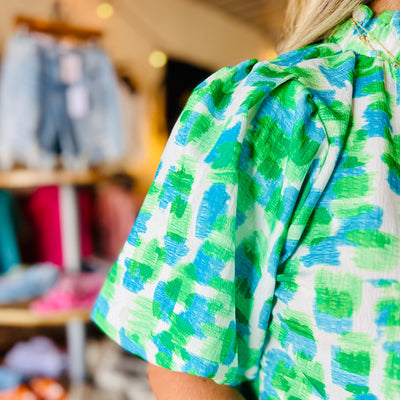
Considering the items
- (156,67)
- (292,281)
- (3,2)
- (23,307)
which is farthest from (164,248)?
(156,67)

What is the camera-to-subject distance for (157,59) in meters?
3.02

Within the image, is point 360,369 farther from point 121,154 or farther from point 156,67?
point 156,67

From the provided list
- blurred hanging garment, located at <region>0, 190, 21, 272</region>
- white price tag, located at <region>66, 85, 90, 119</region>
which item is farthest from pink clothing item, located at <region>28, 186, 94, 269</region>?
white price tag, located at <region>66, 85, 90, 119</region>

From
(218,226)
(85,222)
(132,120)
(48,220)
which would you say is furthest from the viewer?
(132,120)

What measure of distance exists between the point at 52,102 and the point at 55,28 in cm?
33

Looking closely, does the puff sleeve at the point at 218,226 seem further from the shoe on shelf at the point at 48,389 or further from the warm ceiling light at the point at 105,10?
the warm ceiling light at the point at 105,10

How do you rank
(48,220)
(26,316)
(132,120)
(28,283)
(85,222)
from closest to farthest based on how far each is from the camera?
(26,316) → (28,283) → (48,220) → (85,222) → (132,120)

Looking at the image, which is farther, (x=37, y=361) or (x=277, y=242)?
(x=37, y=361)

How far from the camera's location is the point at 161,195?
0.45 meters

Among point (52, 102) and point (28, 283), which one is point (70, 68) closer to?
point (52, 102)

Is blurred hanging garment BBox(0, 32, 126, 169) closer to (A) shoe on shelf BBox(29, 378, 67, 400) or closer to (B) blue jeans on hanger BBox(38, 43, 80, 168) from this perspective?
(B) blue jeans on hanger BBox(38, 43, 80, 168)

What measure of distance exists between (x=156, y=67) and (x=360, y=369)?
2893 mm

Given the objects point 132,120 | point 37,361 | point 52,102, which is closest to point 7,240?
point 37,361

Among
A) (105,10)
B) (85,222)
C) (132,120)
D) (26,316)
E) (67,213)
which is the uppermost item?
(105,10)
